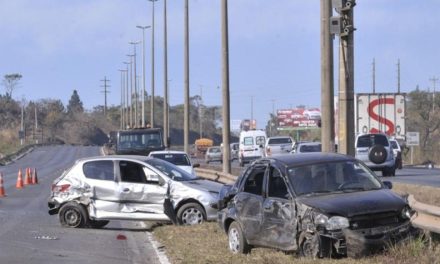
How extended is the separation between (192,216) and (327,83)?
4201mm

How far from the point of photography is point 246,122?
12838 cm

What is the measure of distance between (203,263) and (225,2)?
20379mm

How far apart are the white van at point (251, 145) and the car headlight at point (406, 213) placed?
38.0 metres

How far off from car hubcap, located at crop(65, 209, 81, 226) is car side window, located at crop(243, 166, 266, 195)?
5.80 metres

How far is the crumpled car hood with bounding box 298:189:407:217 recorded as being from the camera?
9.72m

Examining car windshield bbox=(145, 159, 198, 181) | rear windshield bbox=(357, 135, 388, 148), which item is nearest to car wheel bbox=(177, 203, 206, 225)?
car windshield bbox=(145, 159, 198, 181)

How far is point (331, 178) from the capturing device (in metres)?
10.8

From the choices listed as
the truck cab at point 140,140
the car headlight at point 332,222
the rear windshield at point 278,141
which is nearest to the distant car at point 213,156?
the rear windshield at point 278,141

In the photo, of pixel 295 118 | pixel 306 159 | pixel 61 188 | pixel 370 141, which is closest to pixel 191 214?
pixel 61 188

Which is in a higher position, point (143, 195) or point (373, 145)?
point (373, 145)

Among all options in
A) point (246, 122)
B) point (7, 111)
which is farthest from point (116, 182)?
point (7, 111)

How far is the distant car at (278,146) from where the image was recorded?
42.8m

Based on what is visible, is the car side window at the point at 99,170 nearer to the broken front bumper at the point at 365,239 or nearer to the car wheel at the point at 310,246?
the car wheel at the point at 310,246

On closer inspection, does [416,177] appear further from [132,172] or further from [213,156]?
[213,156]
